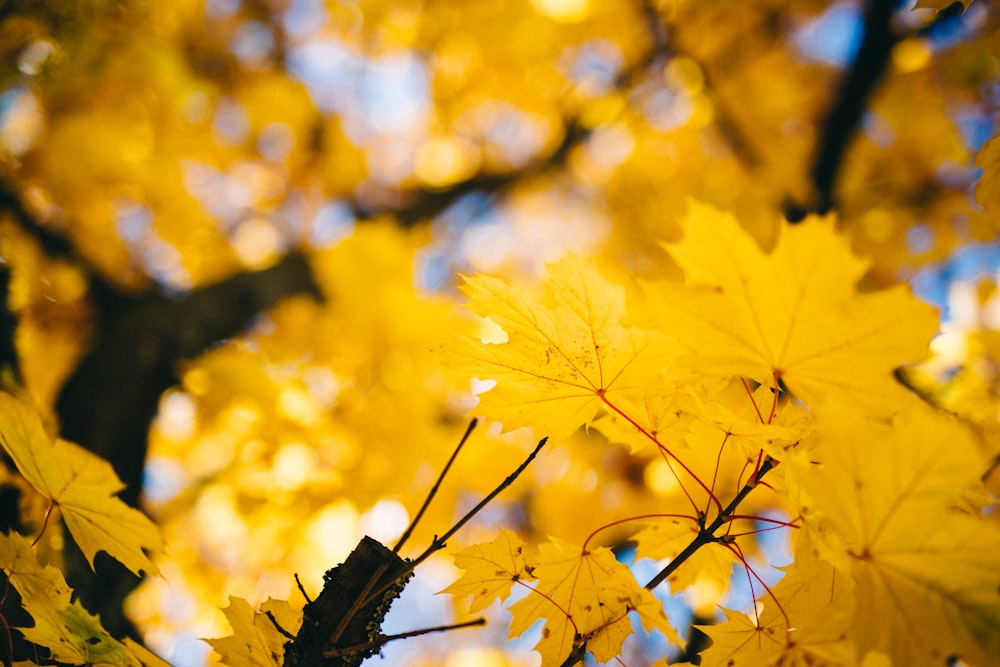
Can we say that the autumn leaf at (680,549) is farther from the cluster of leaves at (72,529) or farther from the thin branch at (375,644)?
the cluster of leaves at (72,529)

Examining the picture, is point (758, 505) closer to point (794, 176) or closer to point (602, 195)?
point (794, 176)

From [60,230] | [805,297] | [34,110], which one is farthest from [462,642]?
[34,110]

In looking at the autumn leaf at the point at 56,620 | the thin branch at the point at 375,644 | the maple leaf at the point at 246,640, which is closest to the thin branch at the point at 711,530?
the thin branch at the point at 375,644

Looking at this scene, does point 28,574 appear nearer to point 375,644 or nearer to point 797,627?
point 375,644

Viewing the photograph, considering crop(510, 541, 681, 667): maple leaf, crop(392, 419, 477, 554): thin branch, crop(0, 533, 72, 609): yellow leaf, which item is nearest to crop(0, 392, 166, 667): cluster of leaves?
crop(0, 533, 72, 609): yellow leaf

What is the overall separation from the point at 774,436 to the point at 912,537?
13cm

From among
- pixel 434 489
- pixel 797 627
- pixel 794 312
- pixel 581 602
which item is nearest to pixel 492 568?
pixel 581 602

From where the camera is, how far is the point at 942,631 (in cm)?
43

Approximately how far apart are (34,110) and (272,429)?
250 centimetres

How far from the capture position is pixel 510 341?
2.02ft

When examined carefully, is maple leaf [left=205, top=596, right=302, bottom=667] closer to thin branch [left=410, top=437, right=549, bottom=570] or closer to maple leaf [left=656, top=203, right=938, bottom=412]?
thin branch [left=410, top=437, right=549, bottom=570]

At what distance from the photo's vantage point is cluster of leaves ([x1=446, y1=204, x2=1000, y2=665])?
1.40 feet

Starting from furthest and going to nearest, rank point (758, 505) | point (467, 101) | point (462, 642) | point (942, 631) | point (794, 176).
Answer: point (467, 101) < point (462, 642) < point (794, 176) < point (758, 505) < point (942, 631)

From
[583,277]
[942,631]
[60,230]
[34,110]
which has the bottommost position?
[942,631]
